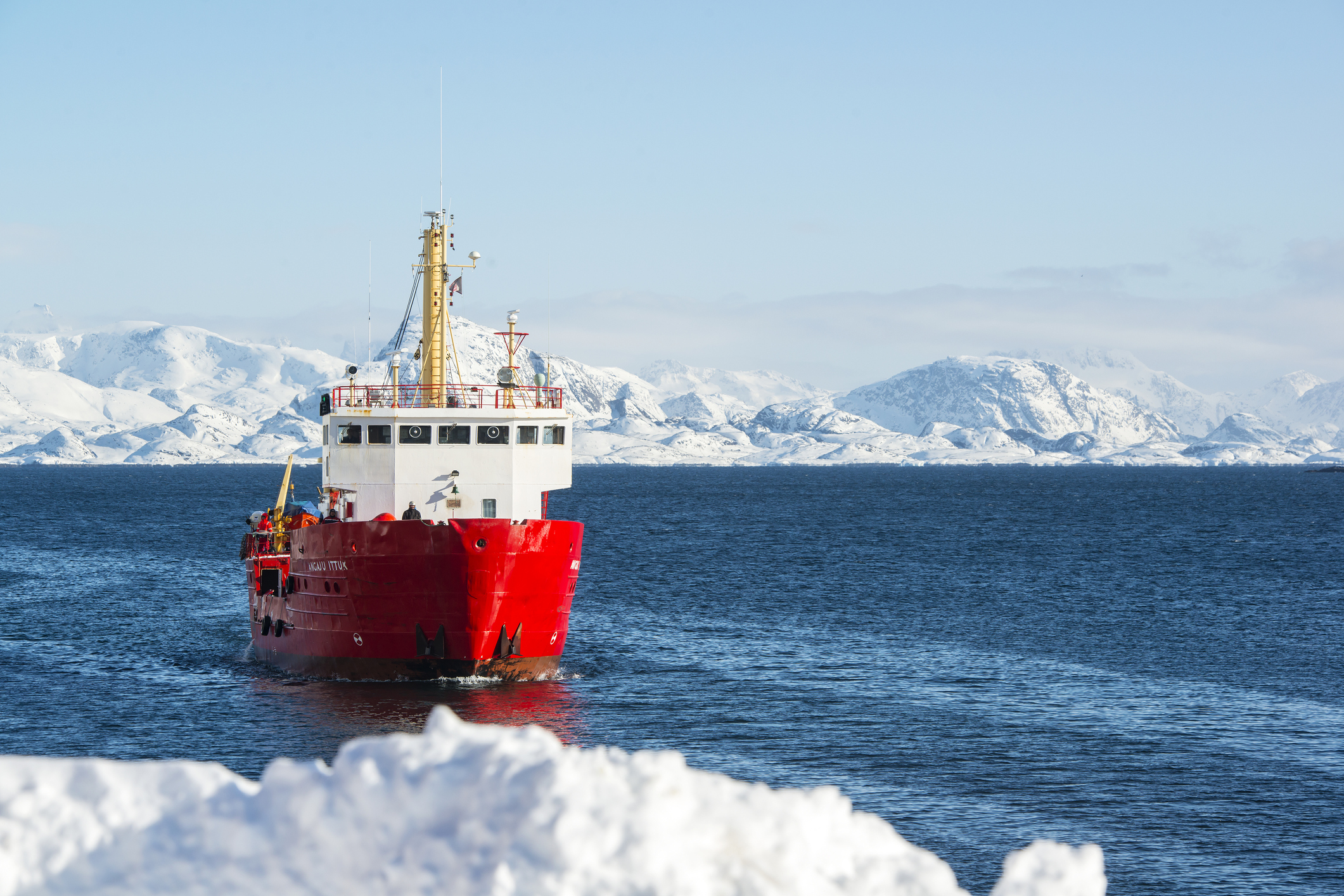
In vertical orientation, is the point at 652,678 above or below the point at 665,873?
below

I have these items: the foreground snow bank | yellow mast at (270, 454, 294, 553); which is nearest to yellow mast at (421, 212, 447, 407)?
Result: yellow mast at (270, 454, 294, 553)

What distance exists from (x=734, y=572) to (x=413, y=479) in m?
35.8

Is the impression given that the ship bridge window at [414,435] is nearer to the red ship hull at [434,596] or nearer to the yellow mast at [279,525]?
the red ship hull at [434,596]

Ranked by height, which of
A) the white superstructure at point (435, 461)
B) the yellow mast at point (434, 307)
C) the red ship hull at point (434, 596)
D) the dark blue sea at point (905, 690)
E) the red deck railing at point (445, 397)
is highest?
the yellow mast at point (434, 307)

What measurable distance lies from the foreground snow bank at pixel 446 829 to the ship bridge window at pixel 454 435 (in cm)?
2890

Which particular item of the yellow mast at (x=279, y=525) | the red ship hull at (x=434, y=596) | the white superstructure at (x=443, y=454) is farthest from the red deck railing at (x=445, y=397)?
the yellow mast at (x=279, y=525)

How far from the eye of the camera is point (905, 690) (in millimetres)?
37406

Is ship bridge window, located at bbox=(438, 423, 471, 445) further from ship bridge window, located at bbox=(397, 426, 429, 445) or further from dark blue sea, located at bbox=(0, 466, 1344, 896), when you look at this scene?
dark blue sea, located at bbox=(0, 466, 1344, 896)

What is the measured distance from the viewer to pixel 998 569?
→ 7419 cm

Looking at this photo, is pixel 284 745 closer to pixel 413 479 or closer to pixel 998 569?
pixel 413 479

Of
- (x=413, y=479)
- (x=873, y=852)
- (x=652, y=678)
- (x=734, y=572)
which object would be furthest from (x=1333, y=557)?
(x=873, y=852)

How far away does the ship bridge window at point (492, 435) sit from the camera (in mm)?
38531

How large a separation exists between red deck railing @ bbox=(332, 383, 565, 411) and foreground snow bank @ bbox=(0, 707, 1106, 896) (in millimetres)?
29463

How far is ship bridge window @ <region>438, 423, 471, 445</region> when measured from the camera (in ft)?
126
